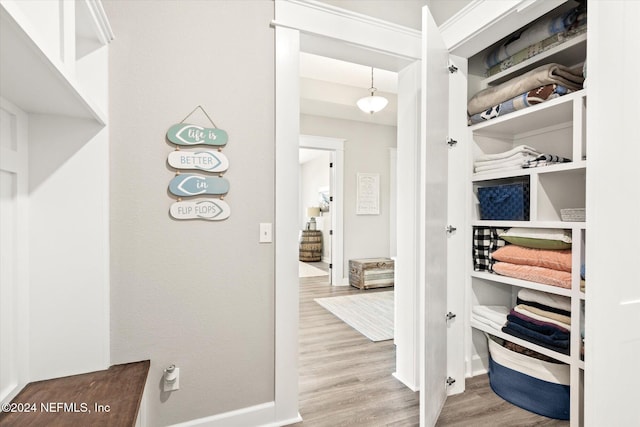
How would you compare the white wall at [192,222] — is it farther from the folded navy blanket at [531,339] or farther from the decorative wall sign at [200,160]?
the folded navy blanket at [531,339]

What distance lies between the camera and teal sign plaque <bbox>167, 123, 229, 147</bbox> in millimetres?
1526

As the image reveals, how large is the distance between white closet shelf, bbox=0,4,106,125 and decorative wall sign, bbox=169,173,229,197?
40cm

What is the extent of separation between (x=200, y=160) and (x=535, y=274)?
6.27 feet

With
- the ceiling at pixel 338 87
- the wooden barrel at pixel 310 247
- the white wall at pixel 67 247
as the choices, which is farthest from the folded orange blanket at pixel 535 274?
the wooden barrel at pixel 310 247

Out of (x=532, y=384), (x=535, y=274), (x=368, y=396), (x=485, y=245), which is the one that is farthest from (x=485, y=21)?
(x=368, y=396)

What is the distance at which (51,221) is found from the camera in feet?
4.35

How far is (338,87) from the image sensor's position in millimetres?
4508

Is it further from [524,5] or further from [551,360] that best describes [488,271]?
[524,5]

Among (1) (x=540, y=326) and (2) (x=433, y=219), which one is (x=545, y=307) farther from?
(2) (x=433, y=219)

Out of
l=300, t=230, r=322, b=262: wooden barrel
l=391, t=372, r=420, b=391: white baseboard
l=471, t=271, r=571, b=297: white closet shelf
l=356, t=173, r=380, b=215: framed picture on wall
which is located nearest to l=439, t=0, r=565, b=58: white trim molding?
l=471, t=271, r=571, b=297: white closet shelf

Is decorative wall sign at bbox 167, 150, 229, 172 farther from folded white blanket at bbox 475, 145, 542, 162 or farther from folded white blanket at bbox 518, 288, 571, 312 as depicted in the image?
folded white blanket at bbox 518, 288, 571, 312

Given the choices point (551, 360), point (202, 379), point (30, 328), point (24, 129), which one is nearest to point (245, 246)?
point (202, 379)

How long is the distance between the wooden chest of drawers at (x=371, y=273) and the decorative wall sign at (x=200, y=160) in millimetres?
3454

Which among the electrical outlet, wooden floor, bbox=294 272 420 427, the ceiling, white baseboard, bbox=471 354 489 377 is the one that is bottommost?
wooden floor, bbox=294 272 420 427
